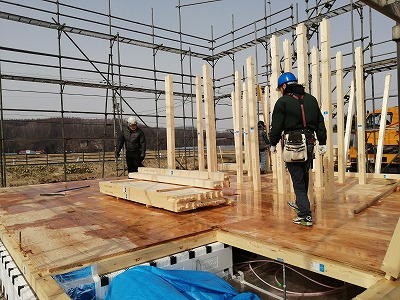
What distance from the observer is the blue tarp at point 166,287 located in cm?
215

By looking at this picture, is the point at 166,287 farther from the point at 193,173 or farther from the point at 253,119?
the point at 253,119

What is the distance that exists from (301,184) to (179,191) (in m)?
1.87

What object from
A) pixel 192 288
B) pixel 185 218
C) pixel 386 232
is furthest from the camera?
pixel 185 218

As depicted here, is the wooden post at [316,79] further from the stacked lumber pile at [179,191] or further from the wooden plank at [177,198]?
the wooden plank at [177,198]

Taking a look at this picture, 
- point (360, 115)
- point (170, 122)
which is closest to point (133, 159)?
point (170, 122)

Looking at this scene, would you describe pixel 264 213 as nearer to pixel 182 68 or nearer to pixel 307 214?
pixel 307 214

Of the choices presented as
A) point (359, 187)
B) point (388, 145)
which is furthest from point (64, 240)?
point (388, 145)

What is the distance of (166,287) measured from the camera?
2.22 m

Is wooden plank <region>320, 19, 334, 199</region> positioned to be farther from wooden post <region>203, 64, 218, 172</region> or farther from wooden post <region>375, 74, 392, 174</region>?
wooden post <region>375, 74, 392, 174</region>

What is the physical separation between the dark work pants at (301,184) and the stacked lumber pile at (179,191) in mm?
1316

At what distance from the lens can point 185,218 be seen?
4133 millimetres

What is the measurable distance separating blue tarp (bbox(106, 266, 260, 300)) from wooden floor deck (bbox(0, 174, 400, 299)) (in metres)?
0.43

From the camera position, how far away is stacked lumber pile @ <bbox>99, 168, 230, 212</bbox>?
4.35m

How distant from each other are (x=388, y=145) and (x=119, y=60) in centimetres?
1112
